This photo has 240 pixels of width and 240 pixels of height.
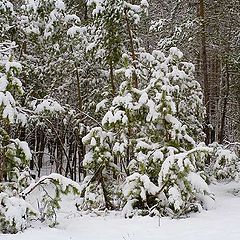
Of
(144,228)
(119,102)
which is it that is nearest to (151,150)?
(119,102)

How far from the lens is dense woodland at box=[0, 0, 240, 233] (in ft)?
31.8

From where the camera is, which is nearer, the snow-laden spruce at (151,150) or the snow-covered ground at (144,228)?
the snow-covered ground at (144,228)

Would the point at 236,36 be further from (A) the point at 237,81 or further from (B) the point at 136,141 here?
(B) the point at 136,141

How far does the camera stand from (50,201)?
9297 mm

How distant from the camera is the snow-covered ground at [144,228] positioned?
7.93 meters

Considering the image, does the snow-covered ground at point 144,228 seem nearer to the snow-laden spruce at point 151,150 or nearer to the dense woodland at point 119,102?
the dense woodland at point 119,102

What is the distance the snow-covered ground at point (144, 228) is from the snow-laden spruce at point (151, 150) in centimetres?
48

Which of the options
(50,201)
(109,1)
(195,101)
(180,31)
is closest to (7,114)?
(50,201)

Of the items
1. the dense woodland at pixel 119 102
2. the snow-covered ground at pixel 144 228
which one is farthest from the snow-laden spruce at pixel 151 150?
the snow-covered ground at pixel 144 228

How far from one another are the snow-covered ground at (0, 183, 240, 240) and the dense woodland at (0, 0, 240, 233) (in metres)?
A: 0.37

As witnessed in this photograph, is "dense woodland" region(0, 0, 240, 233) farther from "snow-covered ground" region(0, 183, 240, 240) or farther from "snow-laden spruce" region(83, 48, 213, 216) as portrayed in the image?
"snow-covered ground" region(0, 183, 240, 240)

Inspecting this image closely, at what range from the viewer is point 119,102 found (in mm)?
10758

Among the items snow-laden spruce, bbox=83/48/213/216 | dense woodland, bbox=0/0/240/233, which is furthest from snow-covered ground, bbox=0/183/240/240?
snow-laden spruce, bbox=83/48/213/216

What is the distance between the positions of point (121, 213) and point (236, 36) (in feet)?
26.1
